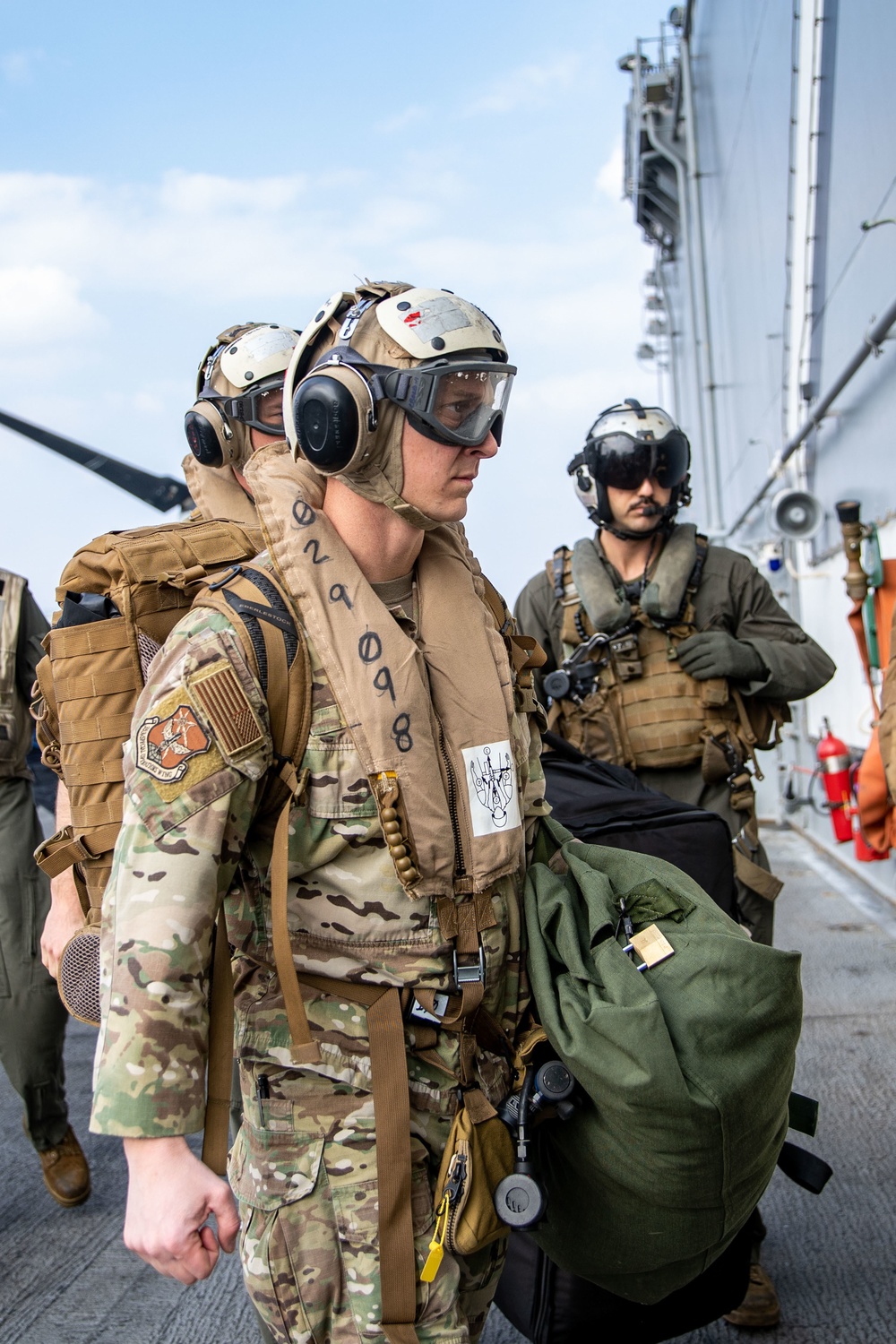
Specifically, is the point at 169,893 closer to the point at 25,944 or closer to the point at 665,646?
the point at 665,646

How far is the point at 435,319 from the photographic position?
1885mm

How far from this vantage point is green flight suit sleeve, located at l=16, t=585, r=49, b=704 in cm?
412

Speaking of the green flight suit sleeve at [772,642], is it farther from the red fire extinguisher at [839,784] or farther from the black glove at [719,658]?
the red fire extinguisher at [839,784]

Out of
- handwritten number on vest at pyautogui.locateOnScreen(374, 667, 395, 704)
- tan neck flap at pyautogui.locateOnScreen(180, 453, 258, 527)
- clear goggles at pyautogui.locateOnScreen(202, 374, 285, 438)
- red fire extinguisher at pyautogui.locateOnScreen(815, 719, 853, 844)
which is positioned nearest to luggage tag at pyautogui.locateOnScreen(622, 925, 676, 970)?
handwritten number on vest at pyautogui.locateOnScreen(374, 667, 395, 704)

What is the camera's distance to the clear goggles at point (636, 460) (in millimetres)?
3803

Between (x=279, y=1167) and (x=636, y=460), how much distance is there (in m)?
2.66

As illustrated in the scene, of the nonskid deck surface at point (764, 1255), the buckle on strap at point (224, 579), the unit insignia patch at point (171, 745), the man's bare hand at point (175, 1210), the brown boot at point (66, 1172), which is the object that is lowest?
the nonskid deck surface at point (764, 1255)

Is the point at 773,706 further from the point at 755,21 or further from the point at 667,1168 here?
the point at 755,21

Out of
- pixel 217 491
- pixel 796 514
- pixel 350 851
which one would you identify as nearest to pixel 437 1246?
pixel 350 851

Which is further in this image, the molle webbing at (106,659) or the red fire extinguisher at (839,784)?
the red fire extinguisher at (839,784)

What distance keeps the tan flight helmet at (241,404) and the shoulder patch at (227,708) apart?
161 centimetres

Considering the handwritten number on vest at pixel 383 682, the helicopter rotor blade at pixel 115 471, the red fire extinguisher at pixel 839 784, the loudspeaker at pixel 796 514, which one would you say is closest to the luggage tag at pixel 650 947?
the handwritten number on vest at pixel 383 682

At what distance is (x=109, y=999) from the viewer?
156cm

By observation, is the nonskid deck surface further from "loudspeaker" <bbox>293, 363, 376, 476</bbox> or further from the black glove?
"loudspeaker" <bbox>293, 363, 376, 476</bbox>
